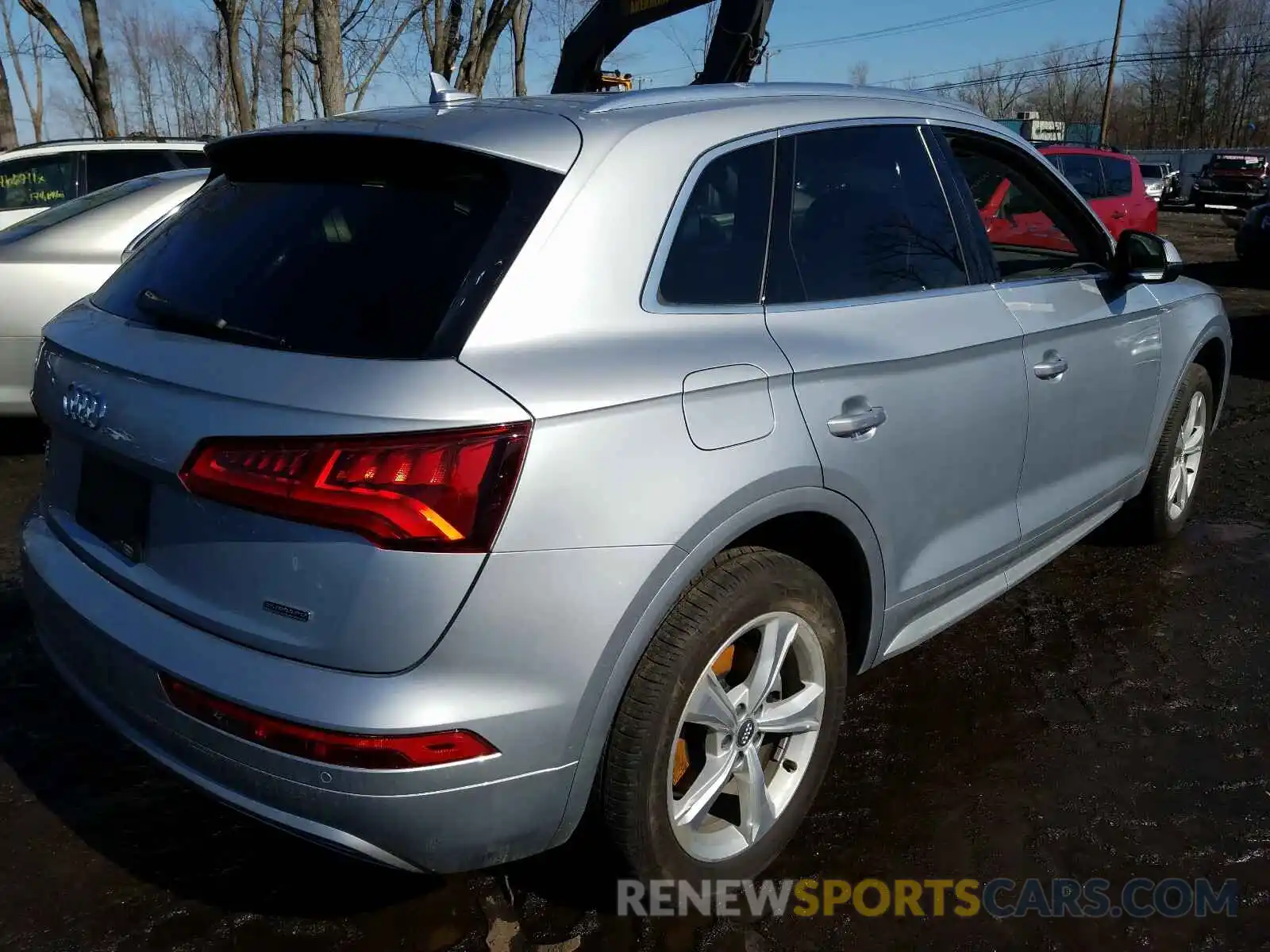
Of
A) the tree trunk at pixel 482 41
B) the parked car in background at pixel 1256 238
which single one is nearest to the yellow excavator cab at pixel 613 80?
the parked car in background at pixel 1256 238

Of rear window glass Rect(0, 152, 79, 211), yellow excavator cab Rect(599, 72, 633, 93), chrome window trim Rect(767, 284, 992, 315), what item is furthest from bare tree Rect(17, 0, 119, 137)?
chrome window trim Rect(767, 284, 992, 315)

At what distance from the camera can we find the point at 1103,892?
258 centimetres

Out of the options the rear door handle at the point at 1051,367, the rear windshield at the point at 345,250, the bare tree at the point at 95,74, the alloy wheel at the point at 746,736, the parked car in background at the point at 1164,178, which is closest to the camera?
the rear windshield at the point at 345,250

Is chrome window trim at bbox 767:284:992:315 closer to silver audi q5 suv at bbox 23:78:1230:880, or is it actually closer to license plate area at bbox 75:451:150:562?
silver audi q5 suv at bbox 23:78:1230:880

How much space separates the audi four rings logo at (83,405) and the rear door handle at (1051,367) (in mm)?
2496

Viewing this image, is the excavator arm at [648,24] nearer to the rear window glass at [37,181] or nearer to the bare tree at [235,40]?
the rear window glass at [37,181]

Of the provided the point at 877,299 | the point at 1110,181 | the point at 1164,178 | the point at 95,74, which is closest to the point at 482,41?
the point at 95,74

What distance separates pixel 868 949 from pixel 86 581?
189cm

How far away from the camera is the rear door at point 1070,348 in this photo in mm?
3277

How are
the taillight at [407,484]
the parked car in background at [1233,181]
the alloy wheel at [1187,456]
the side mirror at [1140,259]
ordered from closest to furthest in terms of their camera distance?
the taillight at [407,484]
the side mirror at [1140,259]
the alloy wheel at [1187,456]
the parked car in background at [1233,181]

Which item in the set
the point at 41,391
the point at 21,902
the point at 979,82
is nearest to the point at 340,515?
the point at 41,391

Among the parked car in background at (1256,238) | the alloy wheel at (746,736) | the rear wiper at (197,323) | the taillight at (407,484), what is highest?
the rear wiper at (197,323)

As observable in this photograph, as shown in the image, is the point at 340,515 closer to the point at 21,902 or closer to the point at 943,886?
the point at 21,902

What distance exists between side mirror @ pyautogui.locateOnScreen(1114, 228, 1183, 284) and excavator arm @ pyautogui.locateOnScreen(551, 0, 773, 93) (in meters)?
3.27
